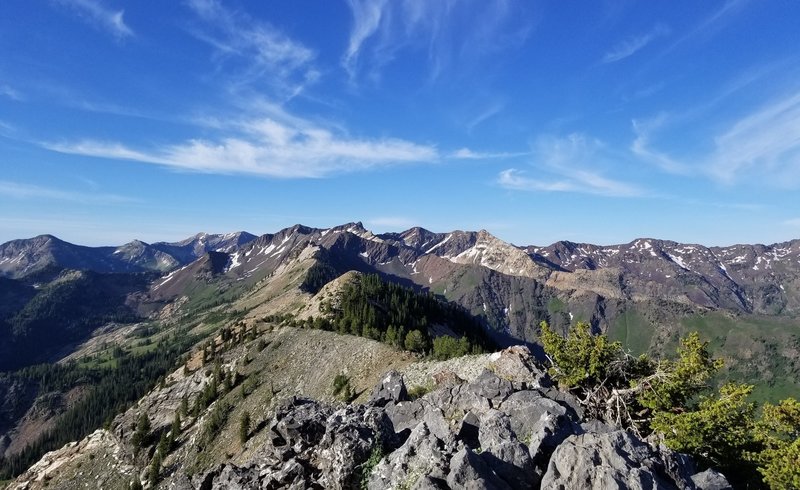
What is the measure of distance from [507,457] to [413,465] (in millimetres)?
4513

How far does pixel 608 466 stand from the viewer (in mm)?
19422

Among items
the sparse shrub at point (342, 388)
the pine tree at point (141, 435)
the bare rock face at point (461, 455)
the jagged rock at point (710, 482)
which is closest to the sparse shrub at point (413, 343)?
the sparse shrub at point (342, 388)

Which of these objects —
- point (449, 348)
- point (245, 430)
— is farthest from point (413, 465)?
point (449, 348)

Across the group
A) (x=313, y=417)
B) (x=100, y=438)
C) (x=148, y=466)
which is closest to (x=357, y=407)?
(x=313, y=417)

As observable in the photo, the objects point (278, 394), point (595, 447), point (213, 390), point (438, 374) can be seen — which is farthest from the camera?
point (213, 390)

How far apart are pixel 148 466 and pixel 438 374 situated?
2529 inches

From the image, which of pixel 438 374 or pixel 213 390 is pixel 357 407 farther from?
pixel 213 390

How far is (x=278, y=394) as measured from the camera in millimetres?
83312

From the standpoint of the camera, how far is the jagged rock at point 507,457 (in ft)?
68.7

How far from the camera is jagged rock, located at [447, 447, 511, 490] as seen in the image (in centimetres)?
→ 1912

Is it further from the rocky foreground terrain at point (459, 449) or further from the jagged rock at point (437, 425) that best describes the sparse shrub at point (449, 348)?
the jagged rock at point (437, 425)

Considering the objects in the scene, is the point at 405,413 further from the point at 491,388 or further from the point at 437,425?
the point at 437,425

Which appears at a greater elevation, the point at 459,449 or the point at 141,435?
the point at 459,449

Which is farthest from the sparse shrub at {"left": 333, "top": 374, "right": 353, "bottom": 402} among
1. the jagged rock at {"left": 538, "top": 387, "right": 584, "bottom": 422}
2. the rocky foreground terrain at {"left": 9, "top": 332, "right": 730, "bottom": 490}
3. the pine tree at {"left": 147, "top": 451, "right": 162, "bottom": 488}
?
the jagged rock at {"left": 538, "top": 387, "right": 584, "bottom": 422}
